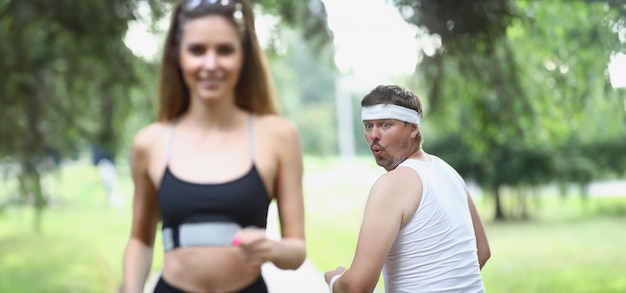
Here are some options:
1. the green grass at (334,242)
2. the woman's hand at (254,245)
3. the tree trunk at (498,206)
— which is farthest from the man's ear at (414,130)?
the tree trunk at (498,206)

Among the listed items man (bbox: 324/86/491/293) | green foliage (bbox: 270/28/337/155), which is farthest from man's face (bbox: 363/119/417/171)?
green foliage (bbox: 270/28/337/155)

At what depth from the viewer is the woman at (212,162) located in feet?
5.74

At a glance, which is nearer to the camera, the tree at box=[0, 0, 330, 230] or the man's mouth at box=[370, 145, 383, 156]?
the man's mouth at box=[370, 145, 383, 156]

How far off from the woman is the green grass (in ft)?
14.6

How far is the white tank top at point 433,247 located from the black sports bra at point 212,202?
0.34m

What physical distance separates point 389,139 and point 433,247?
241mm

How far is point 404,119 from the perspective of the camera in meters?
1.60

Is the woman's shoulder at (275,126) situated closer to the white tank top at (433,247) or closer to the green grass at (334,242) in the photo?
the white tank top at (433,247)

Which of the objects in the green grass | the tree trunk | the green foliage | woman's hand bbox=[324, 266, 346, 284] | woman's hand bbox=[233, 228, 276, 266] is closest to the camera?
woman's hand bbox=[233, 228, 276, 266]

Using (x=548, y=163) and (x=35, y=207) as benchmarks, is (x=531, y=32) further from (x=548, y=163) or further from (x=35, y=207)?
(x=548, y=163)

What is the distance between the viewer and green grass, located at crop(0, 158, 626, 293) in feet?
34.4

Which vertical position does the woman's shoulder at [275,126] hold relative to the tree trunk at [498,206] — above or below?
above

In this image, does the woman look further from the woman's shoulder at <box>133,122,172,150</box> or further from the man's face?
the man's face

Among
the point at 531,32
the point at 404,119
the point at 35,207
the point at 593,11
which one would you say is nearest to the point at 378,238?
the point at 404,119
